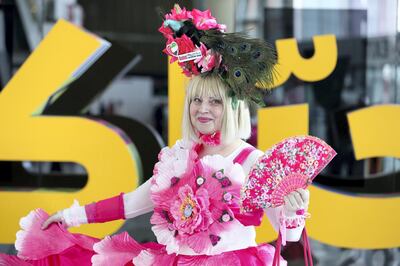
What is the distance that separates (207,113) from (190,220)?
1.32ft

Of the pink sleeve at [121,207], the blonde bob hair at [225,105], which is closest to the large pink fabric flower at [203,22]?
the blonde bob hair at [225,105]

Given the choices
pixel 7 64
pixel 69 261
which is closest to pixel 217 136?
pixel 69 261

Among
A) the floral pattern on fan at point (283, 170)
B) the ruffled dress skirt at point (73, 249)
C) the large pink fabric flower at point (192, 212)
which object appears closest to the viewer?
the floral pattern on fan at point (283, 170)

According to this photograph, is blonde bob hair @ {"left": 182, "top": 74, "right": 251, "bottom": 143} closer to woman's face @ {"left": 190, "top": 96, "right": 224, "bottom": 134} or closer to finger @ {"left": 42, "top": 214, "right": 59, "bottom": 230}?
woman's face @ {"left": 190, "top": 96, "right": 224, "bottom": 134}

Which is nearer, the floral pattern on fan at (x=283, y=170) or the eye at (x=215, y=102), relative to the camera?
the floral pattern on fan at (x=283, y=170)

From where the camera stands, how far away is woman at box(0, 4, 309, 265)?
7.93ft

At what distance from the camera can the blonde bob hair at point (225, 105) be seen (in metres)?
2.50

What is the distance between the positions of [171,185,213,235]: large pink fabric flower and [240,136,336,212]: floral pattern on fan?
5.8 inches

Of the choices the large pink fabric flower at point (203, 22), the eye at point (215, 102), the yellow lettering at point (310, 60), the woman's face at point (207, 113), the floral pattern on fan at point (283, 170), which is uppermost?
the large pink fabric flower at point (203, 22)

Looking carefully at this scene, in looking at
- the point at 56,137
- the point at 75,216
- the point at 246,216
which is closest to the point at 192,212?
the point at 246,216

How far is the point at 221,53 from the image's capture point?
8.09 ft

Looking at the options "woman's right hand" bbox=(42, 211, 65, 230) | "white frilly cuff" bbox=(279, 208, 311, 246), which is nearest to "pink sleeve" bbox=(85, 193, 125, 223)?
"woman's right hand" bbox=(42, 211, 65, 230)

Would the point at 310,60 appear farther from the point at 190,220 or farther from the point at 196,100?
the point at 190,220

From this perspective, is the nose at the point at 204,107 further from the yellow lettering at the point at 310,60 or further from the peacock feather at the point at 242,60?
the yellow lettering at the point at 310,60
